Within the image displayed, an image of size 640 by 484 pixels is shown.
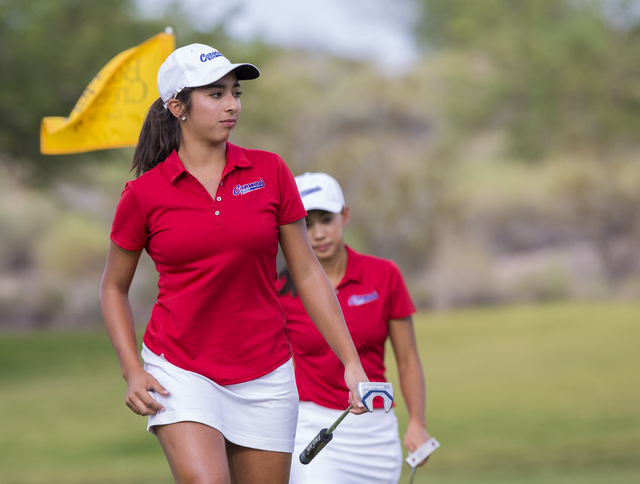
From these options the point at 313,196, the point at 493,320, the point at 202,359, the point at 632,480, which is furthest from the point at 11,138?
the point at 202,359

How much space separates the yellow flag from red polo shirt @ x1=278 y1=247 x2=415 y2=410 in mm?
1569

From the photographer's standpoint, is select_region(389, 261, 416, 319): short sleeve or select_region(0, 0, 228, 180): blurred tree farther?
select_region(0, 0, 228, 180): blurred tree

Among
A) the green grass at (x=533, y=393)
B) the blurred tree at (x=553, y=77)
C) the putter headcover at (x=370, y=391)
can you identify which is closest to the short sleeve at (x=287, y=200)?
the putter headcover at (x=370, y=391)

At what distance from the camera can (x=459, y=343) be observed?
63.8ft

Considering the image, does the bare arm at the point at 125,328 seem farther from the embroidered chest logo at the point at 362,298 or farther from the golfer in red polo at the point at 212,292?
the embroidered chest logo at the point at 362,298

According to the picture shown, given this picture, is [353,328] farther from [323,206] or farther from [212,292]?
[212,292]

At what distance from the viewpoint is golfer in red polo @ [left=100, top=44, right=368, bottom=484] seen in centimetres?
279

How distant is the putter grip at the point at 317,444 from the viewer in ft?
10.1

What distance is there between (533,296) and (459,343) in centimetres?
492

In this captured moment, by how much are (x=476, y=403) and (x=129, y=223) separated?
12235 millimetres

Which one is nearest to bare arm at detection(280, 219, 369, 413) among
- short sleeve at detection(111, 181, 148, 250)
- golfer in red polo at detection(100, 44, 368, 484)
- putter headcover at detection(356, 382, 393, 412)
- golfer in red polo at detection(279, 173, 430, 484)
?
golfer in red polo at detection(100, 44, 368, 484)

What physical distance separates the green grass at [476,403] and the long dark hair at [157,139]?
6623mm

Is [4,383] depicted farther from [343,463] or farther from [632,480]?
[343,463]

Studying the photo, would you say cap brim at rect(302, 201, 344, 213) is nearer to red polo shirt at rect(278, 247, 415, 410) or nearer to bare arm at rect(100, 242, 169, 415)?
red polo shirt at rect(278, 247, 415, 410)
